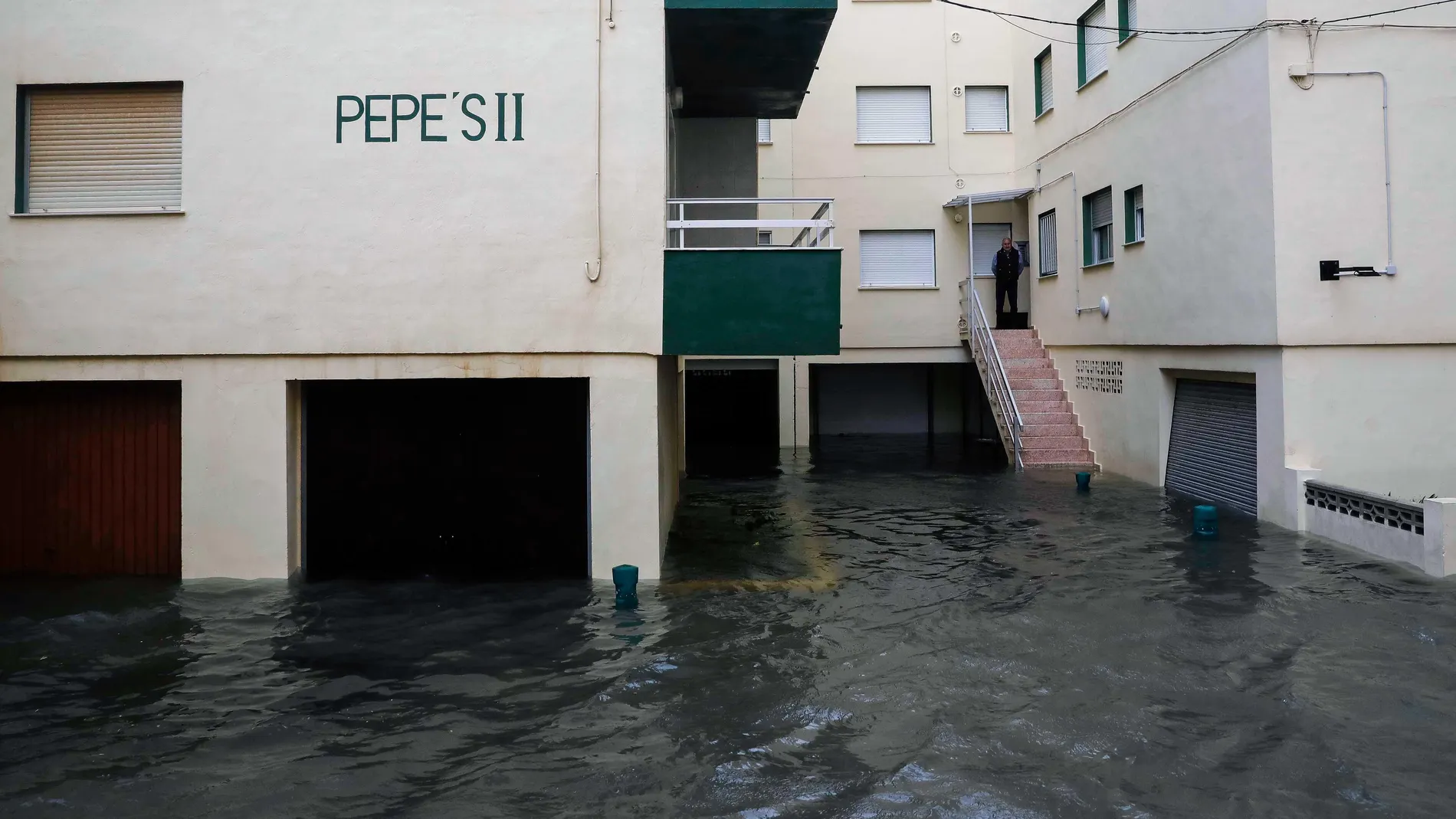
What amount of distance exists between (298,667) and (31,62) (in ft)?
20.3

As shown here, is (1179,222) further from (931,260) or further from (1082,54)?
(931,260)

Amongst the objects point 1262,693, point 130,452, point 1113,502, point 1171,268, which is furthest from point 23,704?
point 1171,268

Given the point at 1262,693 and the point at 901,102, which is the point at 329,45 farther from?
the point at 901,102

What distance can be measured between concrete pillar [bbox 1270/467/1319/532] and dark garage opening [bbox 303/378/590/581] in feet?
25.3

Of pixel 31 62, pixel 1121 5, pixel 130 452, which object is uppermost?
pixel 1121 5

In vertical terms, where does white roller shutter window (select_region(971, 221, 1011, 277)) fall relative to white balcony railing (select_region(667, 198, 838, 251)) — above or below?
above

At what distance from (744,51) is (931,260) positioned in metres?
11.9

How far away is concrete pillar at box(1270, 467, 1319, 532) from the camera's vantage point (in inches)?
470

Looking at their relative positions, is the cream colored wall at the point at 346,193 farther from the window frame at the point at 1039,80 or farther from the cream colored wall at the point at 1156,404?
the window frame at the point at 1039,80

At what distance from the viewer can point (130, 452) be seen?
1015cm

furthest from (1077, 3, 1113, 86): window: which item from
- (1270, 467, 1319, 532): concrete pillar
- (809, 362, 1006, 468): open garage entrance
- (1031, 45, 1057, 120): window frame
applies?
(809, 362, 1006, 468): open garage entrance

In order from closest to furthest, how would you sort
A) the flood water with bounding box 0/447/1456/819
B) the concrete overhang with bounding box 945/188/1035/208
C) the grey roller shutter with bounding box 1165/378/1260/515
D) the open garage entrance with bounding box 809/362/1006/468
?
the flood water with bounding box 0/447/1456/819 < the grey roller shutter with bounding box 1165/378/1260/515 < the concrete overhang with bounding box 945/188/1035/208 < the open garage entrance with bounding box 809/362/1006/468

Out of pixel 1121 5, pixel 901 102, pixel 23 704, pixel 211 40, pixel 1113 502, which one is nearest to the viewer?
pixel 23 704

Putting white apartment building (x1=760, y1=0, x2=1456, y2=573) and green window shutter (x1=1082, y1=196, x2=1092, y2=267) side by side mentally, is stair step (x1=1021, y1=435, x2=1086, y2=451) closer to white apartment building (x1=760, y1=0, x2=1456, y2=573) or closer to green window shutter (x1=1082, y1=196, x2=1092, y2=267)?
white apartment building (x1=760, y1=0, x2=1456, y2=573)
